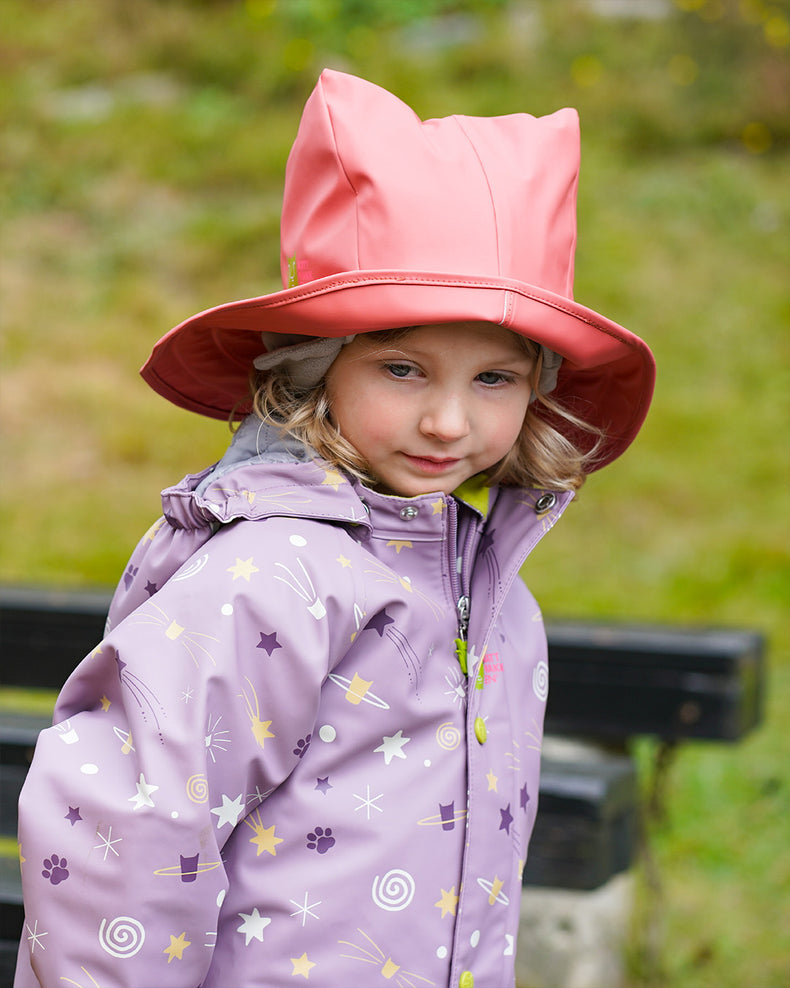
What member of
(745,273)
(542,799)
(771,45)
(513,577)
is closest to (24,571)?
(542,799)

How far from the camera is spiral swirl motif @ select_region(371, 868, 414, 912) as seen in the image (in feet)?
4.78

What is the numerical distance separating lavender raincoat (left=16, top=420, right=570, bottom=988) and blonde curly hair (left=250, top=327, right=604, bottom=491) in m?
0.04

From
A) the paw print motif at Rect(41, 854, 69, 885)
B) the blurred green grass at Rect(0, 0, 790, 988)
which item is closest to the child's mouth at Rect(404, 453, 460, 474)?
the paw print motif at Rect(41, 854, 69, 885)

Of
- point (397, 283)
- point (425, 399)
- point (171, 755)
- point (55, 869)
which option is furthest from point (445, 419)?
point (55, 869)

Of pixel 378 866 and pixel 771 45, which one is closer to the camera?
pixel 378 866

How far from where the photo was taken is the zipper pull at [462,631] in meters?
1.59

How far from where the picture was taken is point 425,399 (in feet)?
5.07

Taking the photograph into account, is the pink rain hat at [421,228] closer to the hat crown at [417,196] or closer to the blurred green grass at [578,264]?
the hat crown at [417,196]

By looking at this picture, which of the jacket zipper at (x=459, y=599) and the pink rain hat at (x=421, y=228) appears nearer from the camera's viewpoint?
the pink rain hat at (x=421, y=228)

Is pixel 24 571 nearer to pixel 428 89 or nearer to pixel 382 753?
pixel 382 753

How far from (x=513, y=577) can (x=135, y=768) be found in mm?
572

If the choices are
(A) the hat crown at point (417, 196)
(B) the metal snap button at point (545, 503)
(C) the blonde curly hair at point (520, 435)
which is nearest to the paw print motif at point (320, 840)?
(C) the blonde curly hair at point (520, 435)

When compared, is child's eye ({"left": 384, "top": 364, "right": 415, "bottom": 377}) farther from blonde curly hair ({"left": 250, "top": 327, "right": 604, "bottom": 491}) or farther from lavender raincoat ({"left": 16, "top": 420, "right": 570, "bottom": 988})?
lavender raincoat ({"left": 16, "top": 420, "right": 570, "bottom": 988})

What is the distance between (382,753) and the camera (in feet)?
4.88
